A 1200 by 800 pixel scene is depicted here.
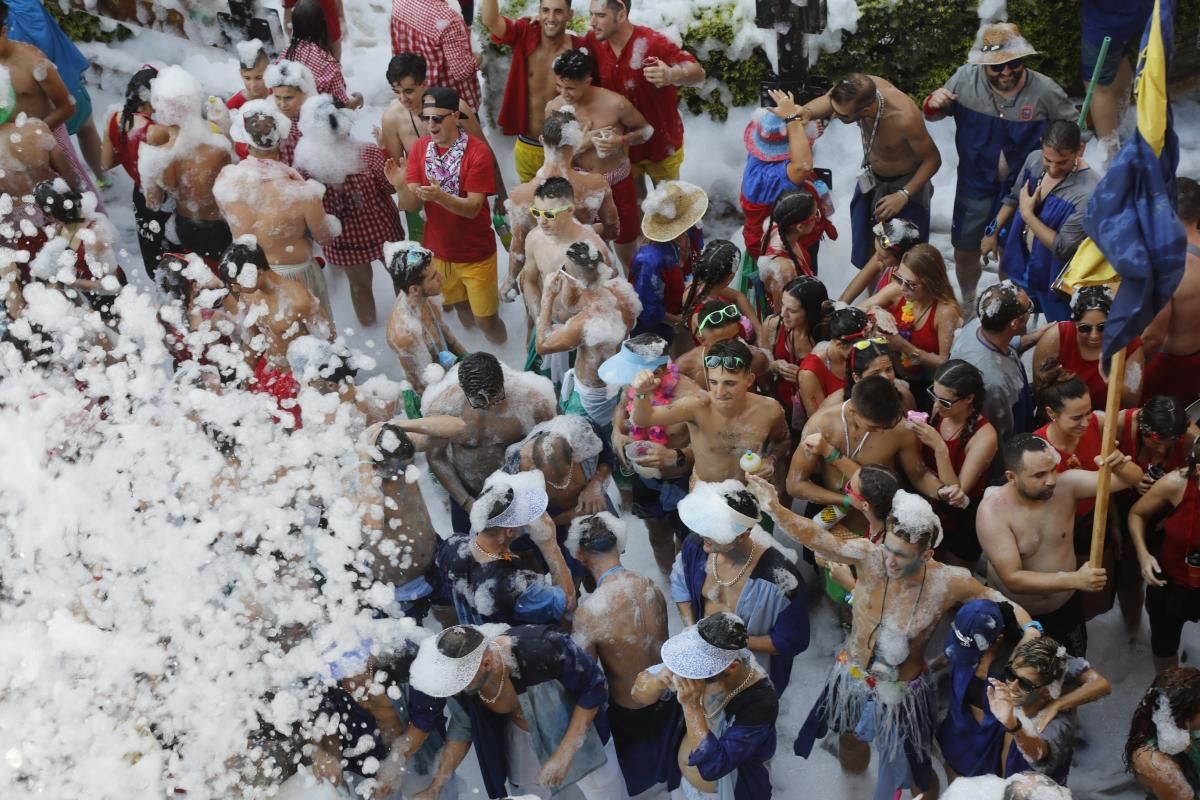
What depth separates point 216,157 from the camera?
21.4 feet

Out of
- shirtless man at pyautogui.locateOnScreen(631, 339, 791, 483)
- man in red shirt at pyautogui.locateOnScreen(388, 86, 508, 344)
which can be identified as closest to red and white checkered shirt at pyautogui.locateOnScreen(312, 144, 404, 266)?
man in red shirt at pyautogui.locateOnScreen(388, 86, 508, 344)

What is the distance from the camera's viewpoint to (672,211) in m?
5.83

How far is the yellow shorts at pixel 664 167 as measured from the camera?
7.09 m

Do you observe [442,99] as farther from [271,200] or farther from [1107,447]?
→ [1107,447]

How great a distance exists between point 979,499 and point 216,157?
4.17 m

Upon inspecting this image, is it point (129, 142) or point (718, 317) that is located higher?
point (718, 317)

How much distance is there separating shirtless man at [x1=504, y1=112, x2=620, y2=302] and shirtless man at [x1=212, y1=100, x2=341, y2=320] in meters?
0.98

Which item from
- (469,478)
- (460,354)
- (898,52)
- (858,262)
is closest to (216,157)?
(460,354)

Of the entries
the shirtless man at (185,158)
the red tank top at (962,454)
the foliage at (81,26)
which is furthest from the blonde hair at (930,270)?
the foliage at (81,26)

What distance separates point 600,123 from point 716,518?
301 centimetres

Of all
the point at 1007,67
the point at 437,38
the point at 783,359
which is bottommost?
the point at 783,359

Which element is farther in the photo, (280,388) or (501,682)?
(280,388)

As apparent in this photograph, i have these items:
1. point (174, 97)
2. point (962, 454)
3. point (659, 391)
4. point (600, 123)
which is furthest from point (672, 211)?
point (174, 97)

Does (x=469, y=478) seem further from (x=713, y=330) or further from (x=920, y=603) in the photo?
(x=920, y=603)
